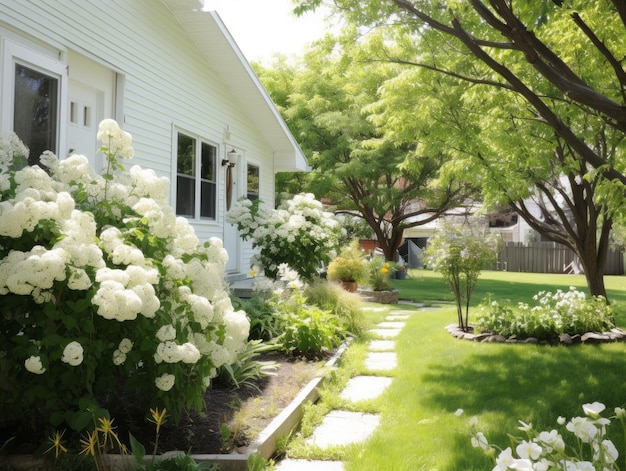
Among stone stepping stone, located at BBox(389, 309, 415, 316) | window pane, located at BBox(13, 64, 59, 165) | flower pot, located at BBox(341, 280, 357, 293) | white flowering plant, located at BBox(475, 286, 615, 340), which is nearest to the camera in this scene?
window pane, located at BBox(13, 64, 59, 165)

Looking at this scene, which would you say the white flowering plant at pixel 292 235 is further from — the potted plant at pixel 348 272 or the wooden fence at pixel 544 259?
the wooden fence at pixel 544 259

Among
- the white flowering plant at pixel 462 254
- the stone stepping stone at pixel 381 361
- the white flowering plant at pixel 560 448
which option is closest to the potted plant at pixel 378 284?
the white flowering plant at pixel 462 254

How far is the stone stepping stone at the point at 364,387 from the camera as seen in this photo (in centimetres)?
516

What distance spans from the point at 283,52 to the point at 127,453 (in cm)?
2176

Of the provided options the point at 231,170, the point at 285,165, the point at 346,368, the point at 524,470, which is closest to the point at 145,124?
the point at 231,170

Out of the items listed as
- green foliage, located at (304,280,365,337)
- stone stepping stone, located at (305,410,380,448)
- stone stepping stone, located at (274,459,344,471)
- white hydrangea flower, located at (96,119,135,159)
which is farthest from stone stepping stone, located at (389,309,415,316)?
white hydrangea flower, located at (96,119,135,159)

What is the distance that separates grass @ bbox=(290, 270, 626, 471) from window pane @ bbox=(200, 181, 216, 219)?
175 inches

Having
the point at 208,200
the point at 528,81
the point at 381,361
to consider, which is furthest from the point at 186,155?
the point at 528,81

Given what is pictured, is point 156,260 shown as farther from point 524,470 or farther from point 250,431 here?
point 524,470

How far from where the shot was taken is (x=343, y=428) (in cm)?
429

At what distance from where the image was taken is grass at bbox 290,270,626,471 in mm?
3627

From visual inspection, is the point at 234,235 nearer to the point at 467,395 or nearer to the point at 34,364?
the point at 467,395

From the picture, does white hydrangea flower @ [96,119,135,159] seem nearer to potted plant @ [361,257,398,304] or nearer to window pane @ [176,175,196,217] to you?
window pane @ [176,175,196,217]

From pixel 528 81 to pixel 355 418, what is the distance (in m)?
5.22
